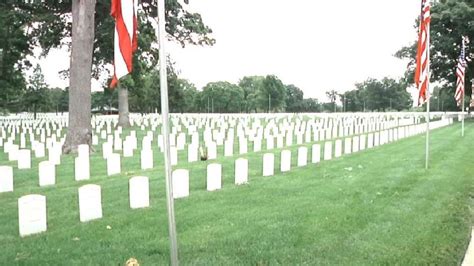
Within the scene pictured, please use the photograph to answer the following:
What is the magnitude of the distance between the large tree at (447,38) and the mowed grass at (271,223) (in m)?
36.0

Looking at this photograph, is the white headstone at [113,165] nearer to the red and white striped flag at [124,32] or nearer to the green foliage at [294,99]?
the red and white striped flag at [124,32]

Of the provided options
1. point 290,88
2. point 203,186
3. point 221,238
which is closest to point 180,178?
point 203,186

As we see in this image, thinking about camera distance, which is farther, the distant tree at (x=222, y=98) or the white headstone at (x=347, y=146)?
the distant tree at (x=222, y=98)

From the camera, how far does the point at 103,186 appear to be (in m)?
10.8

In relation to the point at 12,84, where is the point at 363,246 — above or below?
below

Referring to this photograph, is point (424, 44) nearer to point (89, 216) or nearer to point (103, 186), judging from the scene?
point (103, 186)

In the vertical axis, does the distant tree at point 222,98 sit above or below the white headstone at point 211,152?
above

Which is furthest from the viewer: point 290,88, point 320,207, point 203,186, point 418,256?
point 290,88

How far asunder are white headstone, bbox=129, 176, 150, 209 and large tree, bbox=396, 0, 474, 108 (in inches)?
1629

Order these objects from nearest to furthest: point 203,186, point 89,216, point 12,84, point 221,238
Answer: point 221,238 → point 89,216 → point 203,186 → point 12,84

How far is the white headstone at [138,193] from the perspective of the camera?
846cm

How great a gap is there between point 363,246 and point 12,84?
115 feet

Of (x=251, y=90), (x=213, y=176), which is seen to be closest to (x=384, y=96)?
(x=251, y=90)

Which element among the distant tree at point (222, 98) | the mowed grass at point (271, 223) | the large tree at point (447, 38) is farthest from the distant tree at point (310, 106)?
the mowed grass at point (271, 223)
